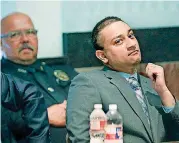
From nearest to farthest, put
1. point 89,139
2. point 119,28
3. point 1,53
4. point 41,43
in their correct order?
point 89,139 < point 119,28 < point 1,53 < point 41,43

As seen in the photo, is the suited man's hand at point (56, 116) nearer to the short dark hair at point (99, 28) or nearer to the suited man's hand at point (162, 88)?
the short dark hair at point (99, 28)

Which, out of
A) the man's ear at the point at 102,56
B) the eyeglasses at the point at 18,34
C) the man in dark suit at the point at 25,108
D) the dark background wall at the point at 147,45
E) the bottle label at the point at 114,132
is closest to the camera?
the bottle label at the point at 114,132

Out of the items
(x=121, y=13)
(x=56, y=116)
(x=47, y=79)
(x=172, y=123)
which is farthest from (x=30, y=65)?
(x=172, y=123)

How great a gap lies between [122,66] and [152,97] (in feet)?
0.73

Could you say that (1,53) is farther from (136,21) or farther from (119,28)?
(136,21)

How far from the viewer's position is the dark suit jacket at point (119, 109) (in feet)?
5.32

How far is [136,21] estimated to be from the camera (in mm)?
2061

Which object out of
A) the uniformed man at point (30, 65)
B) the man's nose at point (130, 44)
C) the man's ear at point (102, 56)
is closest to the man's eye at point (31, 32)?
the uniformed man at point (30, 65)

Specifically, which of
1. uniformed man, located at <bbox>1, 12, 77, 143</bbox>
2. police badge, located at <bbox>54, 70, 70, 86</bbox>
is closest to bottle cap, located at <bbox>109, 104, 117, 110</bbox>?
uniformed man, located at <bbox>1, 12, 77, 143</bbox>

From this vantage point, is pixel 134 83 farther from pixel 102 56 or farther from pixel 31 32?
pixel 31 32

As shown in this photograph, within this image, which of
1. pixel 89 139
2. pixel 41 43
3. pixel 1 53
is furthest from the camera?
pixel 41 43

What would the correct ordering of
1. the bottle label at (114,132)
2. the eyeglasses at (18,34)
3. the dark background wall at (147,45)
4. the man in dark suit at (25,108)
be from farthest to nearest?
the dark background wall at (147,45)
the eyeglasses at (18,34)
the man in dark suit at (25,108)
the bottle label at (114,132)

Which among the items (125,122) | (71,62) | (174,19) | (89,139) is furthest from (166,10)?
(89,139)

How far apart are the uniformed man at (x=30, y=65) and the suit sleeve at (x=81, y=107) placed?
0.75 ft
